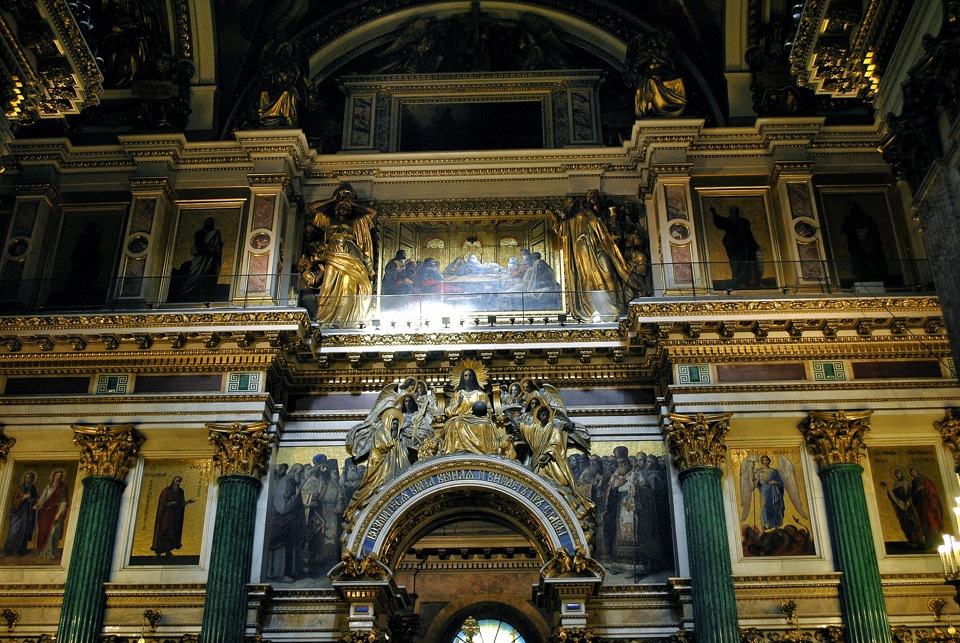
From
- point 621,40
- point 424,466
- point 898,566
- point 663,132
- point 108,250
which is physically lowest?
point 898,566

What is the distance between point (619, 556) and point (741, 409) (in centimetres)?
292

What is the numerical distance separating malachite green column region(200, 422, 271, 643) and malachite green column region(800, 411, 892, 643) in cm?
843

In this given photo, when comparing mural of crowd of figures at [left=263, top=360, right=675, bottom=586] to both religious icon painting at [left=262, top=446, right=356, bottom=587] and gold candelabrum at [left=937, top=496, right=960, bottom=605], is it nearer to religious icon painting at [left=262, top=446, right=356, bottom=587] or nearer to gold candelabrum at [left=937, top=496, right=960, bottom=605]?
religious icon painting at [left=262, top=446, right=356, bottom=587]

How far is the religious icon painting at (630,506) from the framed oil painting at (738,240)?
3317 mm

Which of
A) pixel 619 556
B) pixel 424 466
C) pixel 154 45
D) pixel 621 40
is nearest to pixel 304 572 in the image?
pixel 424 466

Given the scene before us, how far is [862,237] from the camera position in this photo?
19594mm

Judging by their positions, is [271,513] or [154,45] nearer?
[271,513]

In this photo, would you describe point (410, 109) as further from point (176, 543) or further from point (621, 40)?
point (176, 543)

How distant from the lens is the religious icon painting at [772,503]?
1698 centimetres

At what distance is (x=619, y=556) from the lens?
56.6 feet

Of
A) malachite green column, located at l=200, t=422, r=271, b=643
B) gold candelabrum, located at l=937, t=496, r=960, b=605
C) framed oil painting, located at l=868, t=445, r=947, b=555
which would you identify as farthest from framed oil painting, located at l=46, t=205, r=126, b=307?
gold candelabrum, located at l=937, t=496, r=960, b=605

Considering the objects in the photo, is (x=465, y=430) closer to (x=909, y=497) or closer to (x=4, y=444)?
(x=909, y=497)

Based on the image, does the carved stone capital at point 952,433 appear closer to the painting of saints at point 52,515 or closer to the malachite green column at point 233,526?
the malachite green column at point 233,526

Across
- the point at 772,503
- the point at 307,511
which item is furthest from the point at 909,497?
the point at 307,511
